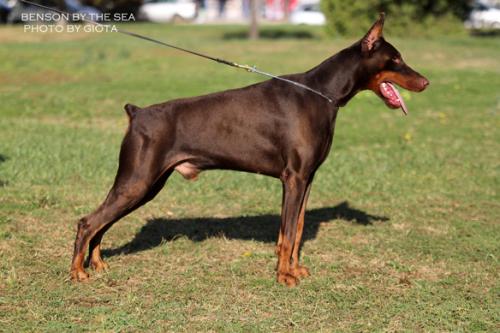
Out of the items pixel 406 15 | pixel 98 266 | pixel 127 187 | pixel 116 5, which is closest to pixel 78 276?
pixel 98 266

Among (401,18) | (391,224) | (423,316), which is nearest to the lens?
(423,316)

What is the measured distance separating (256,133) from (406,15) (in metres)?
25.8

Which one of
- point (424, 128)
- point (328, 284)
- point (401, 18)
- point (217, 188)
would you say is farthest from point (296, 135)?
point (401, 18)

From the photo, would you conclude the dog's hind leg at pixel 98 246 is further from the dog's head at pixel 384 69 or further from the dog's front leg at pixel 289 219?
the dog's head at pixel 384 69

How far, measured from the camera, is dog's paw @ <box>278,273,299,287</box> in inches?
234

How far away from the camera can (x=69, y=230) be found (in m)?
7.30

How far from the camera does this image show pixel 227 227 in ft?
25.0

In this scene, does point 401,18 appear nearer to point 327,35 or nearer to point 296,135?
point 327,35

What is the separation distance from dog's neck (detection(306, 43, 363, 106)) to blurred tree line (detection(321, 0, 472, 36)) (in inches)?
985

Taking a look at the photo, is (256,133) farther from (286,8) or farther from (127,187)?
(286,8)

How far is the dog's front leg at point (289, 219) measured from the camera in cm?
589

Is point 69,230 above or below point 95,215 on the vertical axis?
below

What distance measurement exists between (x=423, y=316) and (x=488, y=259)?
1625 mm

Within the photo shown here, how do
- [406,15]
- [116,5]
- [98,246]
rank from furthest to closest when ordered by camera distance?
[116,5], [406,15], [98,246]
